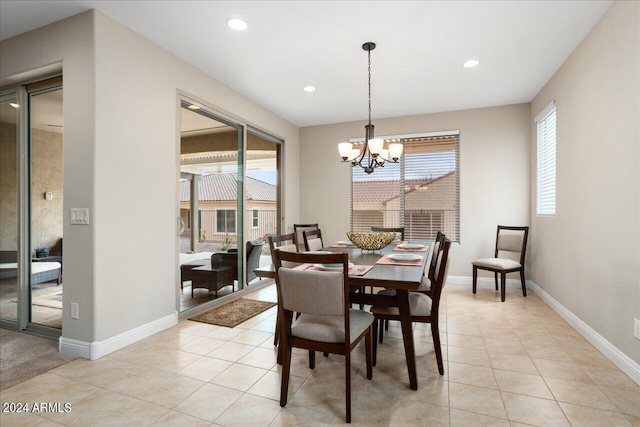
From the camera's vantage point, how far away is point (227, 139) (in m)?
4.15

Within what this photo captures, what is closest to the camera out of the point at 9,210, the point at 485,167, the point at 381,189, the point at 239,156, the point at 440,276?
A: the point at 440,276

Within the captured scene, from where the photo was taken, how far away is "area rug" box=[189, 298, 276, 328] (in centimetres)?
331

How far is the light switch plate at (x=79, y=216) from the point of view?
2.52 m

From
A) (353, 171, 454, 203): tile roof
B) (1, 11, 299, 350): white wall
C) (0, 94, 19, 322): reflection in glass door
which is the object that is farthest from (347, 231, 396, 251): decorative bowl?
(0, 94, 19, 322): reflection in glass door

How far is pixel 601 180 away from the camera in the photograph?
103 inches

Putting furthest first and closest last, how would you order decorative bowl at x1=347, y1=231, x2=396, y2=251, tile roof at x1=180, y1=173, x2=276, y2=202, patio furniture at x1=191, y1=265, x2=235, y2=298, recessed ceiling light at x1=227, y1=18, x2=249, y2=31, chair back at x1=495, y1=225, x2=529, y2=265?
chair back at x1=495, y1=225, x2=529, y2=265 → tile roof at x1=180, y1=173, x2=276, y2=202 → patio furniture at x1=191, y1=265, x2=235, y2=298 → decorative bowl at x1=347, y1=231, x2=396, y2=251 → recessed ceiling light at x1=227, y1=18, x2=249, y2=31

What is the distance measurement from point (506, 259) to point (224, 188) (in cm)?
386

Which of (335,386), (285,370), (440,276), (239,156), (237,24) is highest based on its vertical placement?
(237,24)

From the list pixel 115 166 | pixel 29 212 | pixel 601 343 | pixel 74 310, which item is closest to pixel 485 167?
pixel 601 343

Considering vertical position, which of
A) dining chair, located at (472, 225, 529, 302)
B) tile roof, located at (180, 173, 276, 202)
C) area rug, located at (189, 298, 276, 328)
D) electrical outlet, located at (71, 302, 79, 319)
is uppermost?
tile roof, located at (180, 173, 276, 202)

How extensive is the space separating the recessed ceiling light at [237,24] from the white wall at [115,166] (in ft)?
2.78

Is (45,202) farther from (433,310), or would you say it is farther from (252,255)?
(433,310)

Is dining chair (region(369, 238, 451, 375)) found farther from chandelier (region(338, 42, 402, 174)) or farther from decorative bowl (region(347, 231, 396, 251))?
chandelier (region(338, 42, 402, 174))

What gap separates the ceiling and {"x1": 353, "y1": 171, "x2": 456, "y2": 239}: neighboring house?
1481mm
